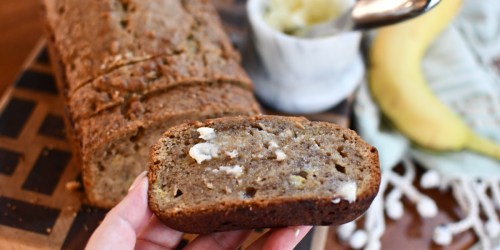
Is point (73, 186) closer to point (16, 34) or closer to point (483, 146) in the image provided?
point (16, 34)

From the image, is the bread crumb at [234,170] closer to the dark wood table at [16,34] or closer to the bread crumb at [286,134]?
the bread crumb at [286,134]

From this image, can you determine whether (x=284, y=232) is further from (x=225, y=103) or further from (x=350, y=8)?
(x=350, y=8)

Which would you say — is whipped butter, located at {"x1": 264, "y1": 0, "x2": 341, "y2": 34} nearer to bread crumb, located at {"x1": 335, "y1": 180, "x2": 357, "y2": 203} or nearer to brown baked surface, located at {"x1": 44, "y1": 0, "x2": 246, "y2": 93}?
brown baked surface, located at {"x1": 44, "y1": 0, "x2": 246, "y2": 93}

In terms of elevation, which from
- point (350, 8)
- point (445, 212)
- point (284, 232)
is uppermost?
point (350, 8)

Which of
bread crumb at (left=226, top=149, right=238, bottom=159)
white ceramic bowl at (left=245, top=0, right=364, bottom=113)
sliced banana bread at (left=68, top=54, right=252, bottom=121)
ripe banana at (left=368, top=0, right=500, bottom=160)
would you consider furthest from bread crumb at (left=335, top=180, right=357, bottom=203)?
ripe banana at (left=368, top=0, right=500, bottom=160)

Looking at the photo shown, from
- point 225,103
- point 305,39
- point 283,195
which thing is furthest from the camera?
point 305,39

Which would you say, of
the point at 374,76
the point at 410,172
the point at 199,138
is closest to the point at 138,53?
the point at 199,138

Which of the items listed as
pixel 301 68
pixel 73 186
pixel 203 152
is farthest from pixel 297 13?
pixel 73 186

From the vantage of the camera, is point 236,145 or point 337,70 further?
point 337,70
